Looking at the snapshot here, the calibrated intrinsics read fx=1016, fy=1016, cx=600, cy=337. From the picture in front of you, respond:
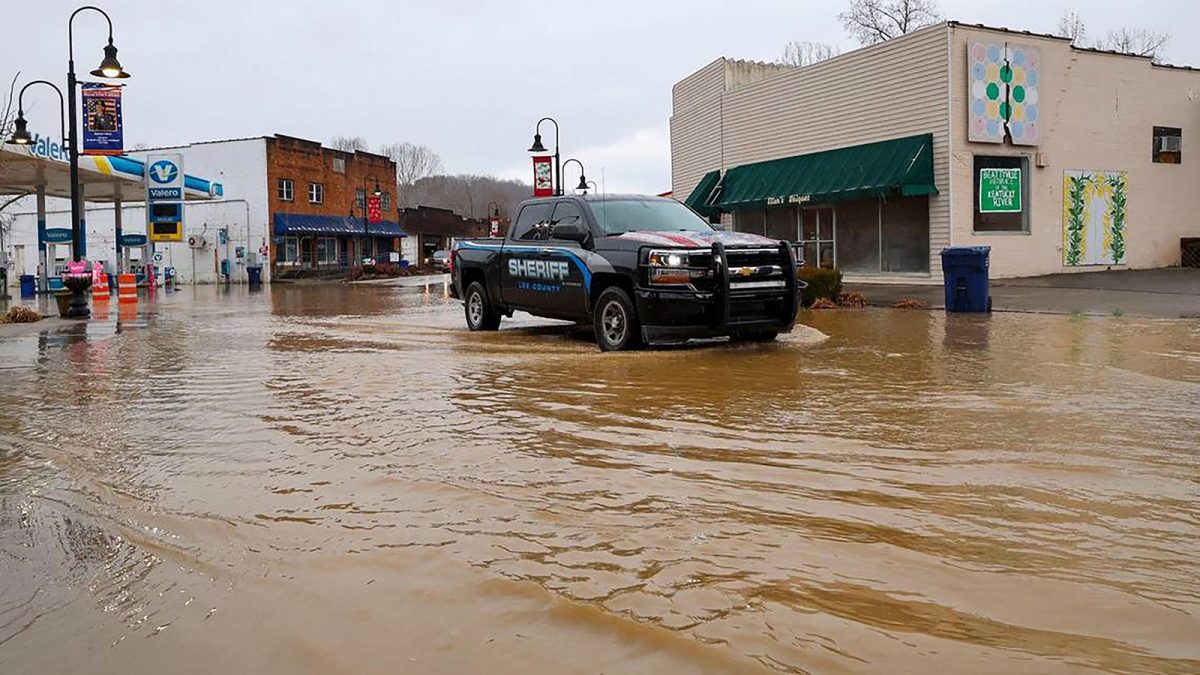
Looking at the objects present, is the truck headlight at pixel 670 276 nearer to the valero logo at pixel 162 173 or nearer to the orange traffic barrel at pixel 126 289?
→ the orange traffic barrel at pixel 126 289

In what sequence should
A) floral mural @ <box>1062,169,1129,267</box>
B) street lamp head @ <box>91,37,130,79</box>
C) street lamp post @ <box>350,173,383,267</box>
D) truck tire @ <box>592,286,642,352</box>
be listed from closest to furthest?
truck tire @ <box>592,286,642,352</box>
street lamp head @ <box>91,37,130,79</box>
floral mural @ <box>1062,169,1129,267</box>
street lamp post @ <box>350,173,383,267</box>

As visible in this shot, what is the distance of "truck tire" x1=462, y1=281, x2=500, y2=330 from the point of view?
1450cm

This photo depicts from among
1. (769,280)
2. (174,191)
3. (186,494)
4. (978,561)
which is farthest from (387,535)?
(174,191)

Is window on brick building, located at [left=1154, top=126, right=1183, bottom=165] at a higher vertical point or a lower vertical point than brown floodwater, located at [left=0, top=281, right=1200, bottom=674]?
higher

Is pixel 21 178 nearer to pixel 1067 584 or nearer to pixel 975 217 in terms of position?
pixel 975 217

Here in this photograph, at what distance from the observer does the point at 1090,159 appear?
26.4m

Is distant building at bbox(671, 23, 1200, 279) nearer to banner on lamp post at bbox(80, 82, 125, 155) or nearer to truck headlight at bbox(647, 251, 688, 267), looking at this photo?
truck headlight at bbox(647, 251, 688, 267)

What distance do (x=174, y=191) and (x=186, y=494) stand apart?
35.0m

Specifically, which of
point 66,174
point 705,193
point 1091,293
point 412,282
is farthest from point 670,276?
point 412,282

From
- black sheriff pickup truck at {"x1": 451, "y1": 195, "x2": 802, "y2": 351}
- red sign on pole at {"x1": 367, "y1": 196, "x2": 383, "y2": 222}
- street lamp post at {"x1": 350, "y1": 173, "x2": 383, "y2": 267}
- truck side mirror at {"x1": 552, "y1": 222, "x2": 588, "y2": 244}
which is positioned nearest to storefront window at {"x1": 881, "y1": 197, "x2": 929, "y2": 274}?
black sheriff pickup truck at {"x1": 451, "y1": 195, "x2": 802, "y2": 351}

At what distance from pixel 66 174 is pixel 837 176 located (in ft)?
84.0

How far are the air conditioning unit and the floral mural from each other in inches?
69.9

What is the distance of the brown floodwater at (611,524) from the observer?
3.22 meters

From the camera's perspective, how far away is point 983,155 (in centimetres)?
2505
